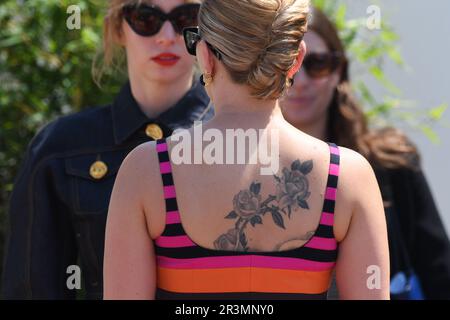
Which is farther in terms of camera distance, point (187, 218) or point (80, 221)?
point (80, 221)

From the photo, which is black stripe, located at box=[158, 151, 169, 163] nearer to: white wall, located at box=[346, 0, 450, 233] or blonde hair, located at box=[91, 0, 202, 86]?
blonde hair, located at box=[91, 0, 202, 86]

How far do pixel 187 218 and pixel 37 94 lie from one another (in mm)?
2362

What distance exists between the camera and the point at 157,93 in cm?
297

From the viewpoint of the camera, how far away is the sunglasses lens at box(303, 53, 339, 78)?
3.66m

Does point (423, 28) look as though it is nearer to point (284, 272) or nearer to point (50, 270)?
point (50, 270)

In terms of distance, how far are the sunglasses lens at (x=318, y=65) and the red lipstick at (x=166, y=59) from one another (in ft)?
2.92

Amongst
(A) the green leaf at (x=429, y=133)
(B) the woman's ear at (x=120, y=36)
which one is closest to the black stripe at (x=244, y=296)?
(B) the woman's ear at (x=120, y=36)

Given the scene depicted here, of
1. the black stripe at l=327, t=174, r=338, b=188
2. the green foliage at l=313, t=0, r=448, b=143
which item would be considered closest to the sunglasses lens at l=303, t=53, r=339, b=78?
the green foliage at l=313, t=0, r=448, b=143

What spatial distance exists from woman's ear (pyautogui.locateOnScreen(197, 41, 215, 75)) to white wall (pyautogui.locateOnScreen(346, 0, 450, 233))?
2867 mm

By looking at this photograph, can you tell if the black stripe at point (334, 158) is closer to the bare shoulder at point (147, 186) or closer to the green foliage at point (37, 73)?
the bare shoulder at point (147, 186)

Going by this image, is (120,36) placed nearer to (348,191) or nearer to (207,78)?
(207,78)

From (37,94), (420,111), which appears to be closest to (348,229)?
(37,94)

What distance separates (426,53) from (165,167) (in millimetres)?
3164

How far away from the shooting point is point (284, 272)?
204 centimetres
